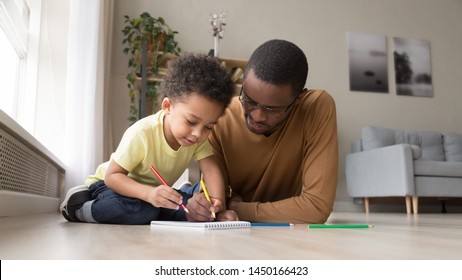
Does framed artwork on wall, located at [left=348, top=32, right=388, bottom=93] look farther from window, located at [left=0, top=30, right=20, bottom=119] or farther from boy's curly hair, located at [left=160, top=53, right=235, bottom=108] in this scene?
boy's curly hair, located at [left=160, top=53, right=235, bottom=108]

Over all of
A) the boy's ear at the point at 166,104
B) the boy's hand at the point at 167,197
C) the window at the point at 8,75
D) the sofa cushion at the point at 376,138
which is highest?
the window at the point at 8,75

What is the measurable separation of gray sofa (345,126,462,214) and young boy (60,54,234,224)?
9.84ft

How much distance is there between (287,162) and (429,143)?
3.93 m

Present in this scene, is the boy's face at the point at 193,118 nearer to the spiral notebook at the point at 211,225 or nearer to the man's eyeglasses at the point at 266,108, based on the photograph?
the man's eyeglasses at the point at 266,108

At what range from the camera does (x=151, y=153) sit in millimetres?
1448

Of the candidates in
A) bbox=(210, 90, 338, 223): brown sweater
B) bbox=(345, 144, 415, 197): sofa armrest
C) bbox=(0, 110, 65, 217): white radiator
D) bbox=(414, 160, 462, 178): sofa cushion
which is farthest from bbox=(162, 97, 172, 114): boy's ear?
bbox=(414, 160, 462, 178): sofa cushion

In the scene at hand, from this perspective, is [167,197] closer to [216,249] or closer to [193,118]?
[193,118]

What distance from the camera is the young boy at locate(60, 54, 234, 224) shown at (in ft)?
4.46

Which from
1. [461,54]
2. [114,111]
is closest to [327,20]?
[461,54]

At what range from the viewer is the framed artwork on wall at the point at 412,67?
520 cm

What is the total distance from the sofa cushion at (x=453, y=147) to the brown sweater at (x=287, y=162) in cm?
390

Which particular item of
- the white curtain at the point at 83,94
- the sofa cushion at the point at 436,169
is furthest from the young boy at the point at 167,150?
the sofa cushion at the point at 436,169

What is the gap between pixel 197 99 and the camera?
1.38 m

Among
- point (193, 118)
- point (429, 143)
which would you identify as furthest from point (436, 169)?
point (193, 118)
